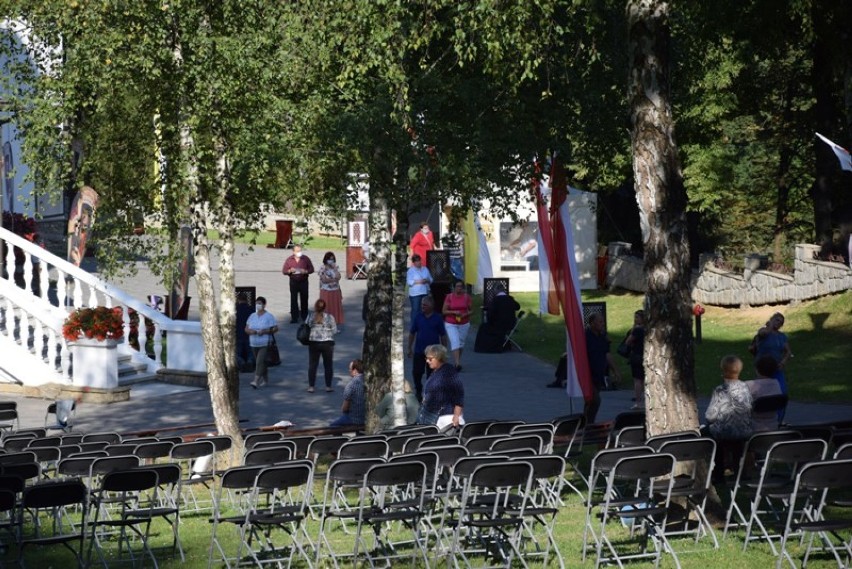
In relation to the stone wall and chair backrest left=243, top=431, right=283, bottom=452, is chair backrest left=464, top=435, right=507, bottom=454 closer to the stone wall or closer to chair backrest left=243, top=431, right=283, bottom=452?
chair backrest left=243, top=431, right=283, bottom=452

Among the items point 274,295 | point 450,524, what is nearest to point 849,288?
point 274,295

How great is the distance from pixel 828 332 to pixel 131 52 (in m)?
18.5

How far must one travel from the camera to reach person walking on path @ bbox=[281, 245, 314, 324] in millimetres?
30812

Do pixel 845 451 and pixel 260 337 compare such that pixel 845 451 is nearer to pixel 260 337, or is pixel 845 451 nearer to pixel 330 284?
pixel 260 337

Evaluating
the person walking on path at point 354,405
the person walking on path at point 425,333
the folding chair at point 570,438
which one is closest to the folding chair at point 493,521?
the folding chair at point 570,438

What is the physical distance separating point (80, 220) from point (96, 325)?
6.29 ft

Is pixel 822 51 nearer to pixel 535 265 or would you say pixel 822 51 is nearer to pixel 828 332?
pixel 828 332

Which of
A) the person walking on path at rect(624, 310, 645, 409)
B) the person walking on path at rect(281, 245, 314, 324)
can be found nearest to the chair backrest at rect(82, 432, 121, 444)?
the person walking on path at rect(624, 310, 645, 409)

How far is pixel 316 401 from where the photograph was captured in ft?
76.6

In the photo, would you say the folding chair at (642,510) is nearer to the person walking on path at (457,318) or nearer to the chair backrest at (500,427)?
the chair backrest at (500,427)

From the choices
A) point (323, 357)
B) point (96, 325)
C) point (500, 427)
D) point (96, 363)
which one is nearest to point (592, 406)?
point (500, 427)

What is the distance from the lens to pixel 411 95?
675 inches

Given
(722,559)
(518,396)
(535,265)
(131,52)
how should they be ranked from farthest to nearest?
1. (535,265)
2. (518,396)
3. (131,52)
4. (722,559)

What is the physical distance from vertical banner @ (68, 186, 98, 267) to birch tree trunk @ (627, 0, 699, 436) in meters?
12.3
